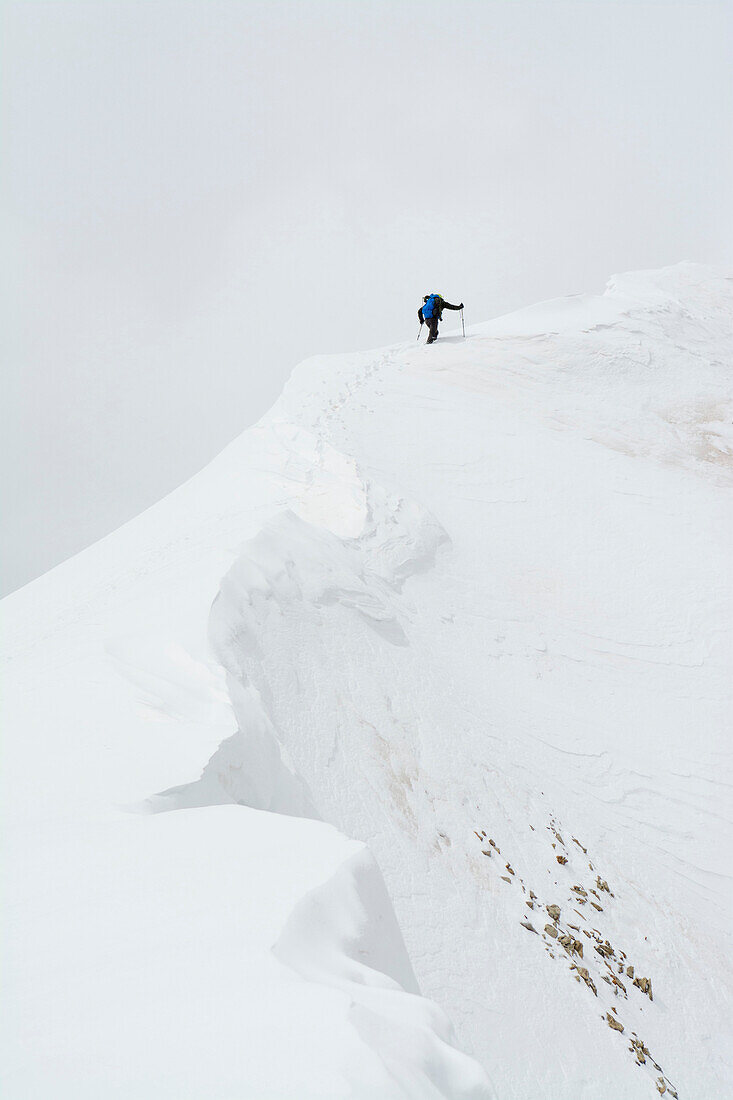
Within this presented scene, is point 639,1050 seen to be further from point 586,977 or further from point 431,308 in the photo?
point 431,308

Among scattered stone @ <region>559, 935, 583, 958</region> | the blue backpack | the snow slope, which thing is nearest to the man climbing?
the blue backpack

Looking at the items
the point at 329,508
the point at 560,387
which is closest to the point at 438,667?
the point at 329,508

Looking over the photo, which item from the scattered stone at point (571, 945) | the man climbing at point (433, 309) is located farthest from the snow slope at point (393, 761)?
the man climbing at point (433, 309)

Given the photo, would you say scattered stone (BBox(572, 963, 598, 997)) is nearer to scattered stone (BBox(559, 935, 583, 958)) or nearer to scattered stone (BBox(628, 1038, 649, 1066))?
scattered stone (BBox(559, 935, 583, 958))

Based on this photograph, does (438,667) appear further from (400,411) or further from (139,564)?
(400,411)

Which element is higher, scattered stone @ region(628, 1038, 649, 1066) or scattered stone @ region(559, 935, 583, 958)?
scattered stone @ region(559, 935, 583, 958)

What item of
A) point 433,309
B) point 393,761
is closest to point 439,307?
point 433,309
